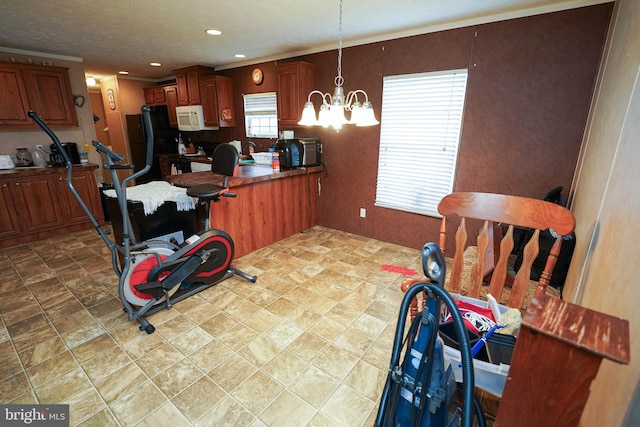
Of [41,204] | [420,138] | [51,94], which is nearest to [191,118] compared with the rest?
[51,94]

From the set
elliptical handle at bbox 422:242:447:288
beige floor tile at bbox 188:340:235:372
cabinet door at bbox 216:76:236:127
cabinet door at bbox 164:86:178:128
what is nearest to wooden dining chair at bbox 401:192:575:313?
elliptical handle at bbox 422:242:447:288

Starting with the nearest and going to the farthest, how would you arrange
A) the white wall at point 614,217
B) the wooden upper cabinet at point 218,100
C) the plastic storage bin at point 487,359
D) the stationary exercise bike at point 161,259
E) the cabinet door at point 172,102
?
1. the white wall at point 614,217
2. the plastic storage bin at point 487,359
3. the stationary exercise bike at point 161,259
4. the wooden upper cabinet at point 218,100
5. the cabinet door at point 172,102

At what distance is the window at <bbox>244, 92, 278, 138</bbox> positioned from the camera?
4609 mm

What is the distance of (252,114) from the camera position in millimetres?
4879

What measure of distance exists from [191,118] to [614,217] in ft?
18.7

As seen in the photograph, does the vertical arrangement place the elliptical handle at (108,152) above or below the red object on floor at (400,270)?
above

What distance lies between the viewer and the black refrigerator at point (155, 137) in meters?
5.91

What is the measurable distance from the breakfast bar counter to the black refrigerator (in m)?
3.27

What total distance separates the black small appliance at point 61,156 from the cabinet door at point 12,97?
481 millimetres

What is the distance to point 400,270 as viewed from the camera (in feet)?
10.3

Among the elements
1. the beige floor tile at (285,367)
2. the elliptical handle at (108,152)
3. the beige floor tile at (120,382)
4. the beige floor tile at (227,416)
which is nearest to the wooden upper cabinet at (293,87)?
the elliptical handle at (108,152)

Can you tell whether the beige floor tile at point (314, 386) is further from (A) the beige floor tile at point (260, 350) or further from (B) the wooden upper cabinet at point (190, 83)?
(B) the wooden upper cabinet at point (190, 83)

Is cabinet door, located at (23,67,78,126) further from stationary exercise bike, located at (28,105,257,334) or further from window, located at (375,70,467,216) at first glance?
window, located at (375,70,467,216)

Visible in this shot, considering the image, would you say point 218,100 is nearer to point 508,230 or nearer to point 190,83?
point 190,83
